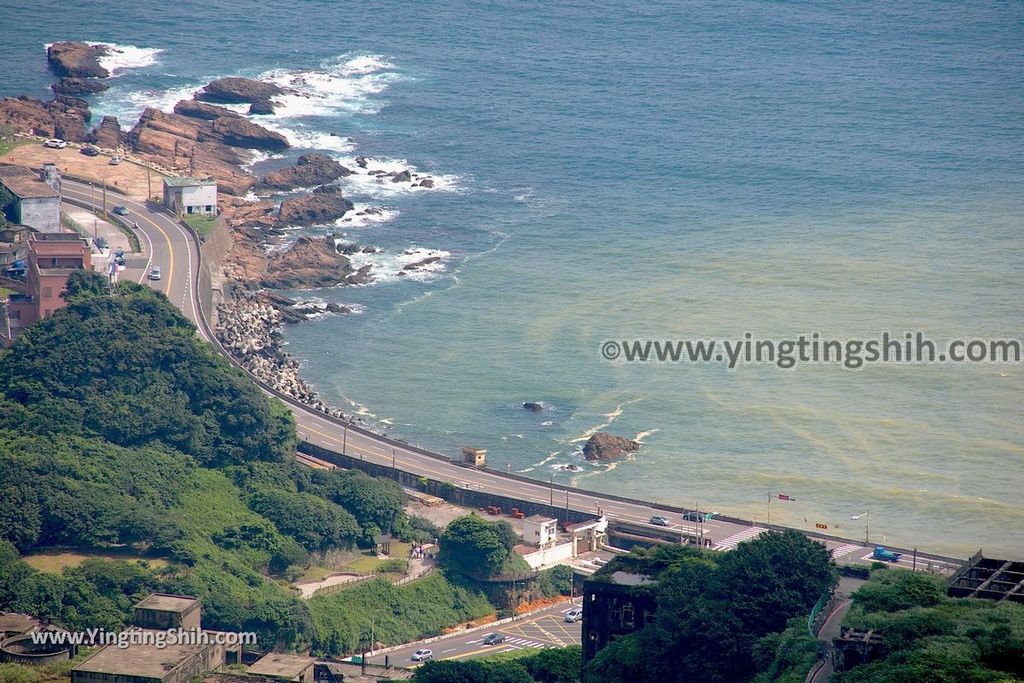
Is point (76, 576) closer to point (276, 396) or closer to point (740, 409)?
point (276, 396)

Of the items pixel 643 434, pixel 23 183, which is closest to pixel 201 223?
pixel 23 183

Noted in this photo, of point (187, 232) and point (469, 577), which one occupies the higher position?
point (187, 232)

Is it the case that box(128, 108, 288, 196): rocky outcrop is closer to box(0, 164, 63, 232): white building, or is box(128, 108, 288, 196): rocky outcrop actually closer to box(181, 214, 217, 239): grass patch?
box(181, 214, 217, 239): grass patch

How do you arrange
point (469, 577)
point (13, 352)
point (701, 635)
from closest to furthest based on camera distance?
1. point (701, 635)
2. point (469, 577)
3. point (13, 352)

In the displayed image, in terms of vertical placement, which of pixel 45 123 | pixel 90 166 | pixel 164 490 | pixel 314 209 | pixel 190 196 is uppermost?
pixel 45 123

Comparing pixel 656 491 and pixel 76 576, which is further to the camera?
pixel 656 491

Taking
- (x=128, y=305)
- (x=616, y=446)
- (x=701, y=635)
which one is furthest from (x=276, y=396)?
(x=701, y=635)

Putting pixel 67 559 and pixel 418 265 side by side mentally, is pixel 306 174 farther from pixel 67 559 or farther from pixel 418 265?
pixel 67 559
